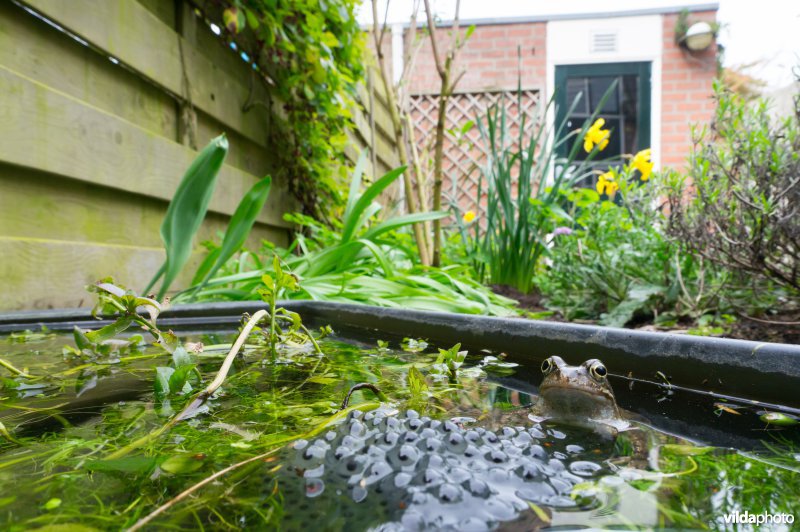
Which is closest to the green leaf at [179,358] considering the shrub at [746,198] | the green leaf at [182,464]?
the green leaf at [182,464]

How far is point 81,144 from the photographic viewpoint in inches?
60.4

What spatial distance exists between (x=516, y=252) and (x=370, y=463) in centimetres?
229

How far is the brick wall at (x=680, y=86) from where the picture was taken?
22.2 ft

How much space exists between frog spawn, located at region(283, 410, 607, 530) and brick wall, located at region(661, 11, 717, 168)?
23.9 ft

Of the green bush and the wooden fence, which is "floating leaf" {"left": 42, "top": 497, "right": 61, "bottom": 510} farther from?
the green bush

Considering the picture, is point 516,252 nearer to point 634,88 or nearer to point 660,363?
point 660,363

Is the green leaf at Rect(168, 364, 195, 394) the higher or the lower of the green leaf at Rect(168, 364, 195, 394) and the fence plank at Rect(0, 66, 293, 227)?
the lower

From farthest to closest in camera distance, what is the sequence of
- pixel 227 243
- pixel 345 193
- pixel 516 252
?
1. pixel 345 193
2. pixel 516 252
3. pixel 227 243

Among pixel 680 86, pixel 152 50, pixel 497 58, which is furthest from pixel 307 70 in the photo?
pixel 680 86

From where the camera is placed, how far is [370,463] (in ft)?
1.55

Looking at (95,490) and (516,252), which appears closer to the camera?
(95,490)

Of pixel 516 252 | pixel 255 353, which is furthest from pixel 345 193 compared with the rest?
pixel 255 353

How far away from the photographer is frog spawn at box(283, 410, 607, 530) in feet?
1.34

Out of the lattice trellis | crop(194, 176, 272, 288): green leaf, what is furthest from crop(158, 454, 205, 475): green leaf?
the lattice trellis
